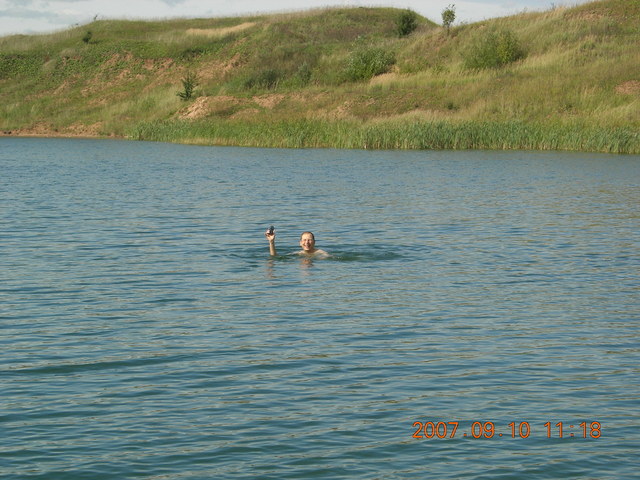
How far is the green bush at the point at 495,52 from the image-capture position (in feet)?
233

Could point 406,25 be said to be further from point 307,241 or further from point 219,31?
point 307,241

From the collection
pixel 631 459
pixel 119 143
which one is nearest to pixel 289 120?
pixel 119 143

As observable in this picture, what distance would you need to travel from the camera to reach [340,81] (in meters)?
78.6

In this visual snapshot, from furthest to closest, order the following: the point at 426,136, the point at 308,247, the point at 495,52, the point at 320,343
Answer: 1. the point at 495,52
2. the point at 426,136
3. the point at 308,247
4. the point at 320,343

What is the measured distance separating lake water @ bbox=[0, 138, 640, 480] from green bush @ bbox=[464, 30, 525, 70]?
146ft

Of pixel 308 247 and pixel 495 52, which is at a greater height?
pixel 495 52

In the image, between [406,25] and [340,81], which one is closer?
[340,81]

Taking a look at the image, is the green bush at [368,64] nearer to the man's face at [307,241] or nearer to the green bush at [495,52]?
the green bush at [495,52]

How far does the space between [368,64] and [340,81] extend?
8.47ft

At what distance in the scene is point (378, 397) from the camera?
1046 centimetres
